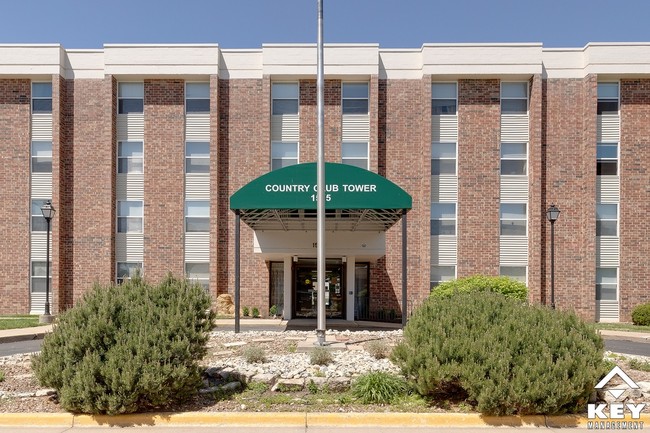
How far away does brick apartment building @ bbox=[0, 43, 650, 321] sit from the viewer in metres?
21.9

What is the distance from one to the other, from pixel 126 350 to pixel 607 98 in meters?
22.9

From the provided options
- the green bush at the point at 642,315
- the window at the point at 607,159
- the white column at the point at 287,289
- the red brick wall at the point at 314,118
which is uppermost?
the red brick wall at the point at 314,118

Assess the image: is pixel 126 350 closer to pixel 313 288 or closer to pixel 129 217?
pixel 313 288

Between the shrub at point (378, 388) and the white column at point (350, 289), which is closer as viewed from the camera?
the shrub at point (378, 388)

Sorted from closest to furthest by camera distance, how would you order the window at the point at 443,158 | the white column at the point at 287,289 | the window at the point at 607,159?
the white column at the point at 287,289, the window at the point at 607,159, the window at the point at 443,158

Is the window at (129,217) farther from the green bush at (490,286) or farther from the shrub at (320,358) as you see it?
the shrub at (320,358)

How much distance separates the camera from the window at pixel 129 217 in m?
22.5

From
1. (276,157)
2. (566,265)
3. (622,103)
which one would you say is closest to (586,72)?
(622,103)

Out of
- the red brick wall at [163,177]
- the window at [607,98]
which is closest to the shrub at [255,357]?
the red brick wall at [163,177]

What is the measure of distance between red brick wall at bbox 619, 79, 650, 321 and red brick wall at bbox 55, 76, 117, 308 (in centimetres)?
2257

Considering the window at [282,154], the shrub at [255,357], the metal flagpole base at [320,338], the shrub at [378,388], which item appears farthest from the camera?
the window at [282,154]

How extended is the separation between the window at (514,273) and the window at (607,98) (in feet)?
26.0

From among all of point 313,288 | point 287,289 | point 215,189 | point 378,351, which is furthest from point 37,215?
point 378,351

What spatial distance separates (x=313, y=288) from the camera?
2188 cm
